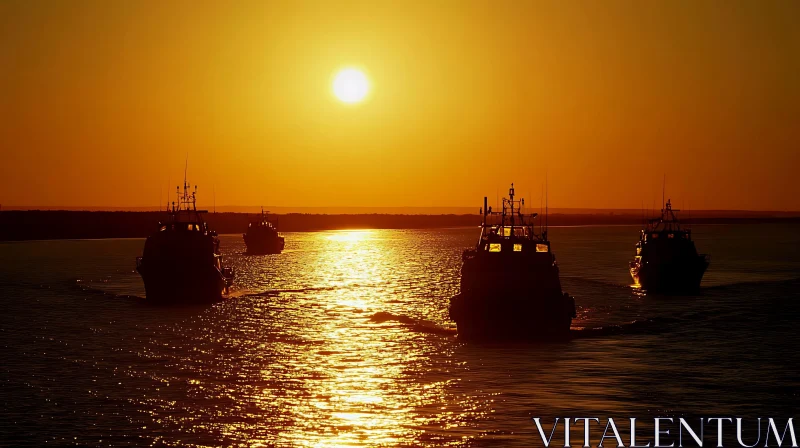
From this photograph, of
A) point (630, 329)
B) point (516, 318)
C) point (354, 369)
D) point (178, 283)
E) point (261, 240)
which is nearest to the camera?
point (354, 369)

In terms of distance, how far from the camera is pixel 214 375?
35.7 m

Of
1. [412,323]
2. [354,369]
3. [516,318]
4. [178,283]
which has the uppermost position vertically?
[178,283]

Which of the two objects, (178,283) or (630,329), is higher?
(178,283)

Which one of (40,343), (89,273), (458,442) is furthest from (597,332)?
Answer: (89,273)

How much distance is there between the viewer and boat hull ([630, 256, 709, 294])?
232ft

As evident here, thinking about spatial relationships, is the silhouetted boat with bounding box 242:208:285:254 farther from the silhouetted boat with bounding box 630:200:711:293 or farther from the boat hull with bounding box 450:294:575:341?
the boat hull with bounding box 450:294:575:341

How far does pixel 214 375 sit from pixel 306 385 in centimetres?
440

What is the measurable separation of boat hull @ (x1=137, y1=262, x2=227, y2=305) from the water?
1.45 meters

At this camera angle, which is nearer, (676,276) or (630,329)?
(630,329)

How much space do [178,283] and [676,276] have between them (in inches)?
1495

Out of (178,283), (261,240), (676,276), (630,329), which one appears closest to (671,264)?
(676,276)

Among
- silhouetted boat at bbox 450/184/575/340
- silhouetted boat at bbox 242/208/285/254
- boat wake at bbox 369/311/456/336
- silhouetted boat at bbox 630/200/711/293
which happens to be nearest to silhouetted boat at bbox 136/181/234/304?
boat wake at bbox 369/311/456/336

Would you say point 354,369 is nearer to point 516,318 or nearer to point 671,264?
point 516,318

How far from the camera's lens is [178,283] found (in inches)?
2461
